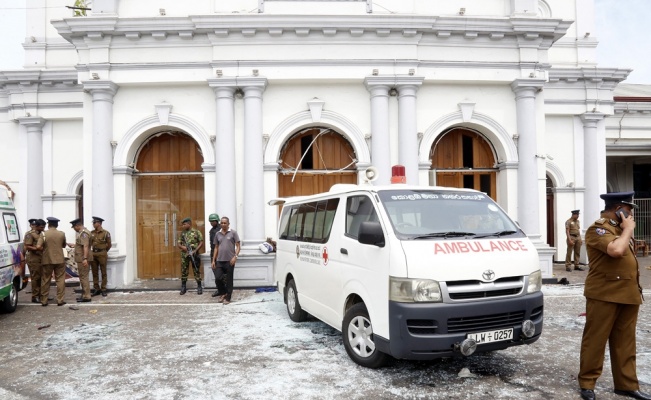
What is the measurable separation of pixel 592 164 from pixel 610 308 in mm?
13098

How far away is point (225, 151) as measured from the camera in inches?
434

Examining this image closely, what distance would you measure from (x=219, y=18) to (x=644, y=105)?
17204 millimetres

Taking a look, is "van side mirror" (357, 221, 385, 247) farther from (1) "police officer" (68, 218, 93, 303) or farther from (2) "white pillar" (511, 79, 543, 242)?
(2) "white pillar" (511, 79, 543, 242)

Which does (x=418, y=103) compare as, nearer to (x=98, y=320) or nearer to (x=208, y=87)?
(x=208, y=87)

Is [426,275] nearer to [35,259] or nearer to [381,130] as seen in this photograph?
[381,130]

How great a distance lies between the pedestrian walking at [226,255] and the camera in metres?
9.13

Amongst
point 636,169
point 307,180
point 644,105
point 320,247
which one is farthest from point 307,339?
point 636,169

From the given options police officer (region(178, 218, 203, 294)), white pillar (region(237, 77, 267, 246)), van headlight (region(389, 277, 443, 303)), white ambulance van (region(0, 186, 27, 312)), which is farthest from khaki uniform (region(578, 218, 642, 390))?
white ambulance van (region(0, 186, 27, 312))

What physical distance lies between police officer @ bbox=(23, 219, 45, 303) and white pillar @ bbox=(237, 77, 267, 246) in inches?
169

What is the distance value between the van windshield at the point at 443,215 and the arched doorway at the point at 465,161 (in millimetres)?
7071

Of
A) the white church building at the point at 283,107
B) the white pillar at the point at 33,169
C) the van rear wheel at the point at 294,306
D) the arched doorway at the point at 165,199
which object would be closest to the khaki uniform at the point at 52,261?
the white church building at the point at 283,107

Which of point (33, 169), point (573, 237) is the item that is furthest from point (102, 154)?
point (573, 237)

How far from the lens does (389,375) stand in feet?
15.8

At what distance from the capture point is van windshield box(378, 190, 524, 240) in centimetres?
486
